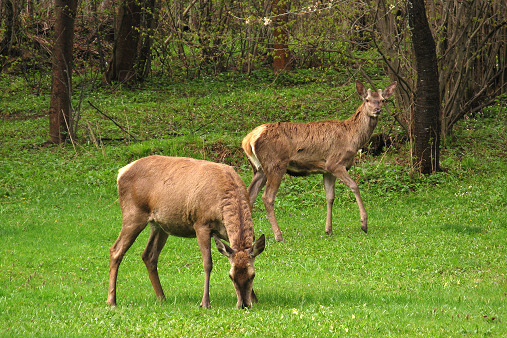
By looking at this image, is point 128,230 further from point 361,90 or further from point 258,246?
point 361,90

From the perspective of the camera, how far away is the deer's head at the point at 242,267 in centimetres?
702

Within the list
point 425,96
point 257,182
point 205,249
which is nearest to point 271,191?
point 257,182

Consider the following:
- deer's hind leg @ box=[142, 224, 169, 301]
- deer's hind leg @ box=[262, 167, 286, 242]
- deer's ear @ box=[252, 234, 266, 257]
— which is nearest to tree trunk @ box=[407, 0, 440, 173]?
deer's hind leg @ box=[262, 167, 286, 242]

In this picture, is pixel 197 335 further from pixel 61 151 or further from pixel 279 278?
pixel 61 151

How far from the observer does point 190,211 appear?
7.57m

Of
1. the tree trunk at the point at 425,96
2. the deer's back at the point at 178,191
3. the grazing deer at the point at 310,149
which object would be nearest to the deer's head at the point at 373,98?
the grazing deer at the point at 310,149

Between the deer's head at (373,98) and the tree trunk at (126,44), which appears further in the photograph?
the tree trunk at (126,44)

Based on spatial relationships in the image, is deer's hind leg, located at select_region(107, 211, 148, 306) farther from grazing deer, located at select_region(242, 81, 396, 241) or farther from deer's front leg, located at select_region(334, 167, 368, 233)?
deer's front leg, located at select_region(334, 167, 368, 233)

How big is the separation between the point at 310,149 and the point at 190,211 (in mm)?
5358

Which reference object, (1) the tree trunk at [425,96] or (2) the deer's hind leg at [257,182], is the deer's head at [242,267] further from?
(1) the tree trunk at [425,96]

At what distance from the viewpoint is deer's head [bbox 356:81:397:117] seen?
507 inches

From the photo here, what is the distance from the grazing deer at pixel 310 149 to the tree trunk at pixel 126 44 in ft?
45.7

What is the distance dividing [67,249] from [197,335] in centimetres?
566

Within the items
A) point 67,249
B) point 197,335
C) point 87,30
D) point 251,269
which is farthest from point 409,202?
point 87,30
